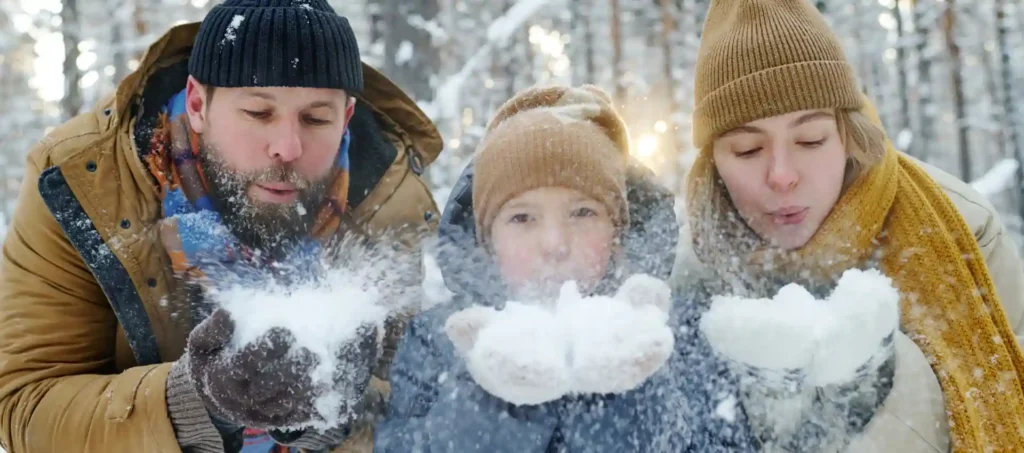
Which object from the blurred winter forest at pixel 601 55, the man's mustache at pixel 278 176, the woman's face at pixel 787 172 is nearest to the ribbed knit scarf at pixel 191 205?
the man's mustache at pixel 278 176

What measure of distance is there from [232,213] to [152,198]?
0.66 feet

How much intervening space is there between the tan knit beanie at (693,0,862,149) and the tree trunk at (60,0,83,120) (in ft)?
33.3

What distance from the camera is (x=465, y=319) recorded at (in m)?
1.46

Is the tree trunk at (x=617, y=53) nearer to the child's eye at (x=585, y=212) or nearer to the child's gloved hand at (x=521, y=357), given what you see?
the child's eye at (x=585, y=212)

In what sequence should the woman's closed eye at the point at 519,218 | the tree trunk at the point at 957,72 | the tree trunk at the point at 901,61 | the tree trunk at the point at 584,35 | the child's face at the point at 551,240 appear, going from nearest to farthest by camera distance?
the child's face at the point at 551,240, the woman's closed eye at the point at 519,218, the tree trunk at the point at 957,72, the tree trunk at the point at 901,61, the tree trunk at the point at 584,35

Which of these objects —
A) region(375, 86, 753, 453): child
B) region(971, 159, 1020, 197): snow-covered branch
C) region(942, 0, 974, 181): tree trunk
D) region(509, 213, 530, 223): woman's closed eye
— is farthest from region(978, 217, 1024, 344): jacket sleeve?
region(942, 0, 974, 181): tree trunk

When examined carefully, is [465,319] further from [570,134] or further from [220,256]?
[220,256]

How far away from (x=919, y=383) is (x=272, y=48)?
5.78 feet

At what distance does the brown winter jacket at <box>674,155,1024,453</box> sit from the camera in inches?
58.4

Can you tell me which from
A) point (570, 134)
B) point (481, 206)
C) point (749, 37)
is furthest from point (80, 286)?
point (749, 37)

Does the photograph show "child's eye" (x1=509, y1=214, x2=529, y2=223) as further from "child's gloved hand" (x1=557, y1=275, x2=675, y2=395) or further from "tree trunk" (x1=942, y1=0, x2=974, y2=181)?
"tree trunk" (x1=942, y1=0, x2=974, y2=181)

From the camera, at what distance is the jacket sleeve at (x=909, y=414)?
58.3 inches

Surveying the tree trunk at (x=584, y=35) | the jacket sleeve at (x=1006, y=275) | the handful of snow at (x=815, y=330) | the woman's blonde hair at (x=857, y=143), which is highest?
the woman's blonde hair at (x=857, y=143)

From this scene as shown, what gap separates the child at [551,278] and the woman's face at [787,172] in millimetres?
207
